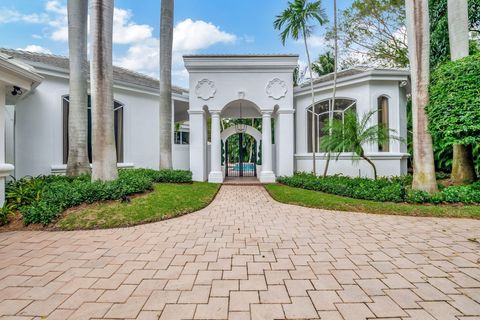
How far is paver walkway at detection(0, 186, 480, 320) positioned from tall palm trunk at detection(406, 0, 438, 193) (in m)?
2.18

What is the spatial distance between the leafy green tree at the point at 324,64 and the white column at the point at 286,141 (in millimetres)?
15216

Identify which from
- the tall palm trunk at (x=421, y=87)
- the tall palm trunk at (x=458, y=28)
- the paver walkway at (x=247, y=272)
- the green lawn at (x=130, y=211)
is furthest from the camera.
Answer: the tall palm trunk at (x=458, y=28)

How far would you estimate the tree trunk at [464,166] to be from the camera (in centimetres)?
823

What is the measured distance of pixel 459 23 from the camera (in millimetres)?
7391

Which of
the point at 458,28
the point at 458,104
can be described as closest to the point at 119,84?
the point at 458,104

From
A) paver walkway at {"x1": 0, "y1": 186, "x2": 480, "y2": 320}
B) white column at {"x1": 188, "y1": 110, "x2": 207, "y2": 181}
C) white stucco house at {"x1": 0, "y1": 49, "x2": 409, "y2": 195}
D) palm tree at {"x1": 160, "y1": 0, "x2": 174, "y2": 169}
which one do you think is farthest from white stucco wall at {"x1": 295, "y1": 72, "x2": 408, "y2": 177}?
palm tree at {"x1": 160, "y1": 0, "x2": 174, "y2": 169}

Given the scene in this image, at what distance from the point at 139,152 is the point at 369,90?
10.3 metres

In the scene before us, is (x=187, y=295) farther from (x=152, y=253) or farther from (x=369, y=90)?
(x=369, y=90)

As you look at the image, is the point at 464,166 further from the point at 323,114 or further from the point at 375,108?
the point at 323,114

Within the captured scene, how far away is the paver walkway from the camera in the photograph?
7.63ft

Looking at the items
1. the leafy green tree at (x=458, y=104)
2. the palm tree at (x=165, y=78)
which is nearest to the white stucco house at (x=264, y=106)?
the palm tree at (x=165, y=78)

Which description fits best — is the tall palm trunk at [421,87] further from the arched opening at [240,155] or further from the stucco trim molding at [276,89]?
the arched opening at [240,155]

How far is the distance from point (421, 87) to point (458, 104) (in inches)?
38.9

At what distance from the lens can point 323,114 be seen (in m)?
11.7
